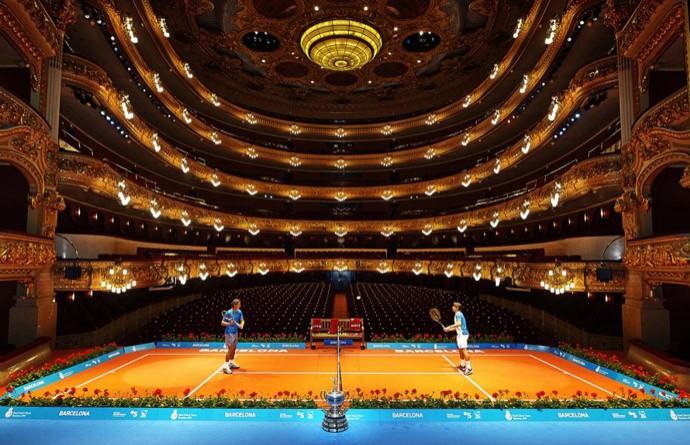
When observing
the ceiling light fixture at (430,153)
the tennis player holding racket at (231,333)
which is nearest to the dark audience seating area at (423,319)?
the tennis player holding racket at (231,333)

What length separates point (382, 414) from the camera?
8008mm

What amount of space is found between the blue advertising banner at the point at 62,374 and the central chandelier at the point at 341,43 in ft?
69.9

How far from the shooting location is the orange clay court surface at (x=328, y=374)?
9898mm

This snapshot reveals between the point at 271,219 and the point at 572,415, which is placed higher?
the point at 271,219

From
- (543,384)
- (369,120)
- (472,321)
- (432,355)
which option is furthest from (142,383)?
(369,120)

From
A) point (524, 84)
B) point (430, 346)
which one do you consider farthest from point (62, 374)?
point (524, 84)

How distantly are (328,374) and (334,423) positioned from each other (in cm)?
448

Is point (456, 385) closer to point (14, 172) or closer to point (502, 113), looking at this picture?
point (14, 172)

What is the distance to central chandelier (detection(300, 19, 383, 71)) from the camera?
83.2ft

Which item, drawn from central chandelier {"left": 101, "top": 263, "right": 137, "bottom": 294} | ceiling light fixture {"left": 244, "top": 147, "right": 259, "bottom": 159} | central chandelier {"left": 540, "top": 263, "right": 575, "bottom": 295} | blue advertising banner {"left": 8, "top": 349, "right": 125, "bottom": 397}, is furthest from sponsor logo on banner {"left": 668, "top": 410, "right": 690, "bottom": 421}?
ceiling light fixture {"left": 244, "top": 147, "right": 259, "bottom": 159}

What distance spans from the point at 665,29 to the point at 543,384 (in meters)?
10.0

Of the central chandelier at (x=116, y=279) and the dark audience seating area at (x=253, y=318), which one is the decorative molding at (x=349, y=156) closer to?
the central chandelier at (x=116, y=279)

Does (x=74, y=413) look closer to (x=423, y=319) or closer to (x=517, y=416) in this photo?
(x=517, y=416)

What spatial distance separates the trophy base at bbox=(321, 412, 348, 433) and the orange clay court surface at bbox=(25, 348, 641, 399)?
2.33m
